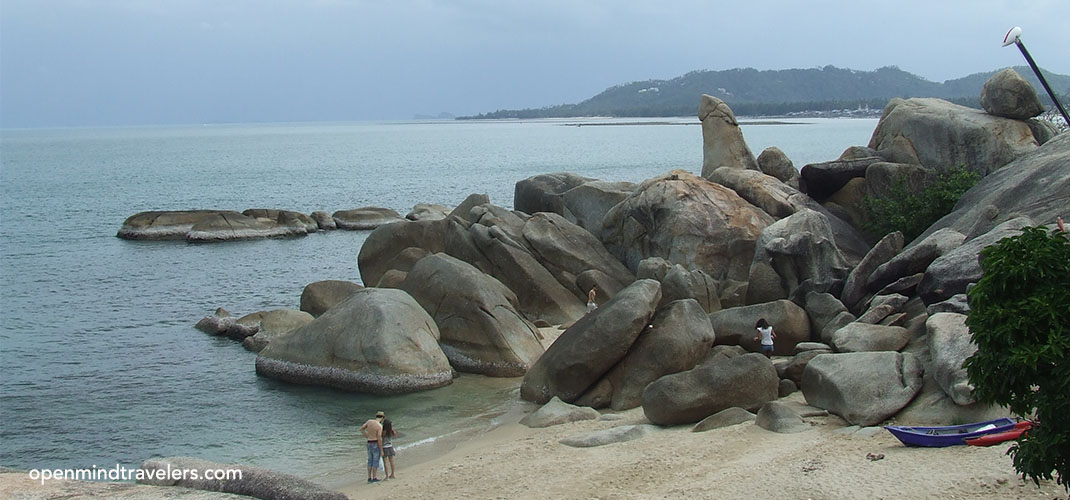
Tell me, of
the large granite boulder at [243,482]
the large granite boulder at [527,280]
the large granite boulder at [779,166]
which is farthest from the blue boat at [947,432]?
the large granite boulder at [779,166]

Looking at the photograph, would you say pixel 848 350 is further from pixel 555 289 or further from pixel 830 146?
pixel 830 146

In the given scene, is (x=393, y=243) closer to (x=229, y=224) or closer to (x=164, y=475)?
(x=164, y=475)

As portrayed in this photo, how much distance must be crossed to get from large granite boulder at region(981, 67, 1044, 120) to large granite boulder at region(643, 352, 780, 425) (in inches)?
762

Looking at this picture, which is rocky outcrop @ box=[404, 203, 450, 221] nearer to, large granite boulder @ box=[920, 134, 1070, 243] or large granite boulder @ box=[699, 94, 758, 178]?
large granite boulder @ box=[699, 94, 758, 178]

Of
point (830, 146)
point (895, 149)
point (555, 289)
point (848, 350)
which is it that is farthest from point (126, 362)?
point (830, 146)

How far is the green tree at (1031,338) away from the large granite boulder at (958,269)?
1071 centimetres

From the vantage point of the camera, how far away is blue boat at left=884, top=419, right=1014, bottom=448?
1469 cm

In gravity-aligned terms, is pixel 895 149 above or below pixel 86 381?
above

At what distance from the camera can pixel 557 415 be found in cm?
2056

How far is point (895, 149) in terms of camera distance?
3512 centimetres

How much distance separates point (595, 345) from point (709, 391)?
3.65 m

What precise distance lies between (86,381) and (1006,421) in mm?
23532

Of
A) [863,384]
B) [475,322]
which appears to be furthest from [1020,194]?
[475,322]

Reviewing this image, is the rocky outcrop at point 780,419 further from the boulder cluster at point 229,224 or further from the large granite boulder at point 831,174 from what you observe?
the boulder cluster at point 229,224
